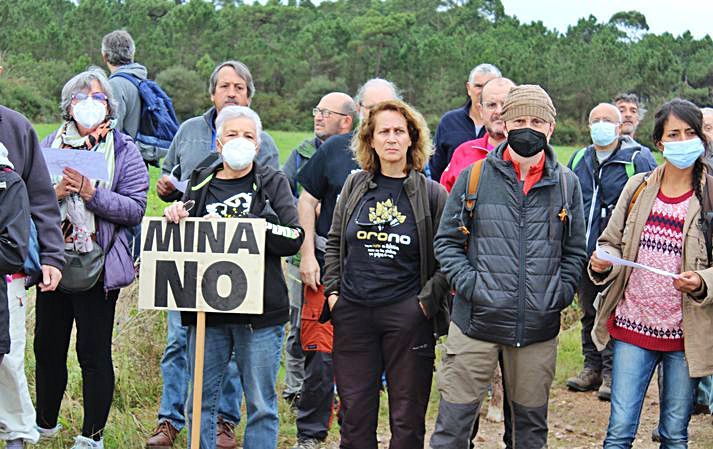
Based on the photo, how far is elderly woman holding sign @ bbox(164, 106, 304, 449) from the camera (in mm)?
4977

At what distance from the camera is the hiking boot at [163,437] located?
5.85m

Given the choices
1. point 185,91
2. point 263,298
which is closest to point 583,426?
point 263,298

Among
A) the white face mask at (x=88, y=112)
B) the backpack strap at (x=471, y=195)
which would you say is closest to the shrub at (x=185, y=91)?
the white face mask at (x=88, y=112)

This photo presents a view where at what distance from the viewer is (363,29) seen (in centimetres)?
6681

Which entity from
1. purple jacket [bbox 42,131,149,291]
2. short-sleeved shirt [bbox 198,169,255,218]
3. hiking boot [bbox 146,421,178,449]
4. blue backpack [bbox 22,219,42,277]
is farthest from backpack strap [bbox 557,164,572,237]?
hiking boot [bbox 146,421,178,449]

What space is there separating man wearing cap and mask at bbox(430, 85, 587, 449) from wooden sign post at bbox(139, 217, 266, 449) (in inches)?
40.0

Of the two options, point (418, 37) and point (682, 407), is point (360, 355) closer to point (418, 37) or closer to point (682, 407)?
point (682, 407)

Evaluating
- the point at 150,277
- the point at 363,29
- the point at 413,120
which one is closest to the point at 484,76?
the point at 413,120

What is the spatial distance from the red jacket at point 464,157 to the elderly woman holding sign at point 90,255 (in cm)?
197

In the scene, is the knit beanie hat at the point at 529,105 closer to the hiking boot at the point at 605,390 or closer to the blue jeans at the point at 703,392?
the blue jeans at the point at 703,392

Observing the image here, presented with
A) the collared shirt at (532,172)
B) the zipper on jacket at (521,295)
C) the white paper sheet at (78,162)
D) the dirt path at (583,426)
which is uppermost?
the collared shirt at (532,172)

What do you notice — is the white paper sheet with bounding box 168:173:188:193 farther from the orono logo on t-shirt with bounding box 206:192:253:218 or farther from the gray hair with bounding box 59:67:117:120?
the orono logo on t-shirt with bounding box 206:192:253:218

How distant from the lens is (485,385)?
16.1 ft

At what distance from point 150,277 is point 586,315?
438cm
